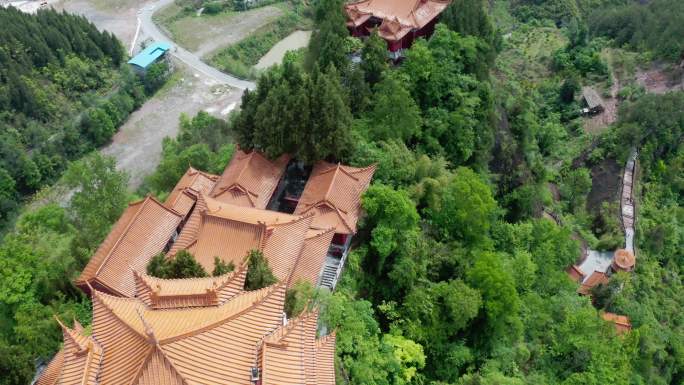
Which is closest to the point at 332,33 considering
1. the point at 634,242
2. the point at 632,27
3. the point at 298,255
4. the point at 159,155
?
the point at 298,255

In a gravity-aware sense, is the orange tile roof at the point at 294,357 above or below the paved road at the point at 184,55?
above

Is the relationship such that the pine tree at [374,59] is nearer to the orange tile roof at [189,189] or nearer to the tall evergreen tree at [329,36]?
the tall evergreen tree at [329,36]

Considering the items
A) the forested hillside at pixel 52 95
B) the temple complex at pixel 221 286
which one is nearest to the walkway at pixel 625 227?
the temple complex at pixel 221 286

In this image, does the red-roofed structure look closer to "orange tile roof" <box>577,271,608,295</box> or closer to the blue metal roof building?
"orange tile roof" <box>577,271,608,295</box>

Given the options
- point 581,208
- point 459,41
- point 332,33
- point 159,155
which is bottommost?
point 581,208

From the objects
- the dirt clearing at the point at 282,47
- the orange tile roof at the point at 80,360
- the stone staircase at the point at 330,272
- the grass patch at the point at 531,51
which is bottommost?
the grass patch at the point at 531,51

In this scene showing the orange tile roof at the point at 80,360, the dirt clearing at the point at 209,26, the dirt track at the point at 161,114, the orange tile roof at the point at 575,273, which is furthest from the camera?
the dirt clearing at the point at 209,26

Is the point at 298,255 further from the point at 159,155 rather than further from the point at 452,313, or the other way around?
the point at 159,155
